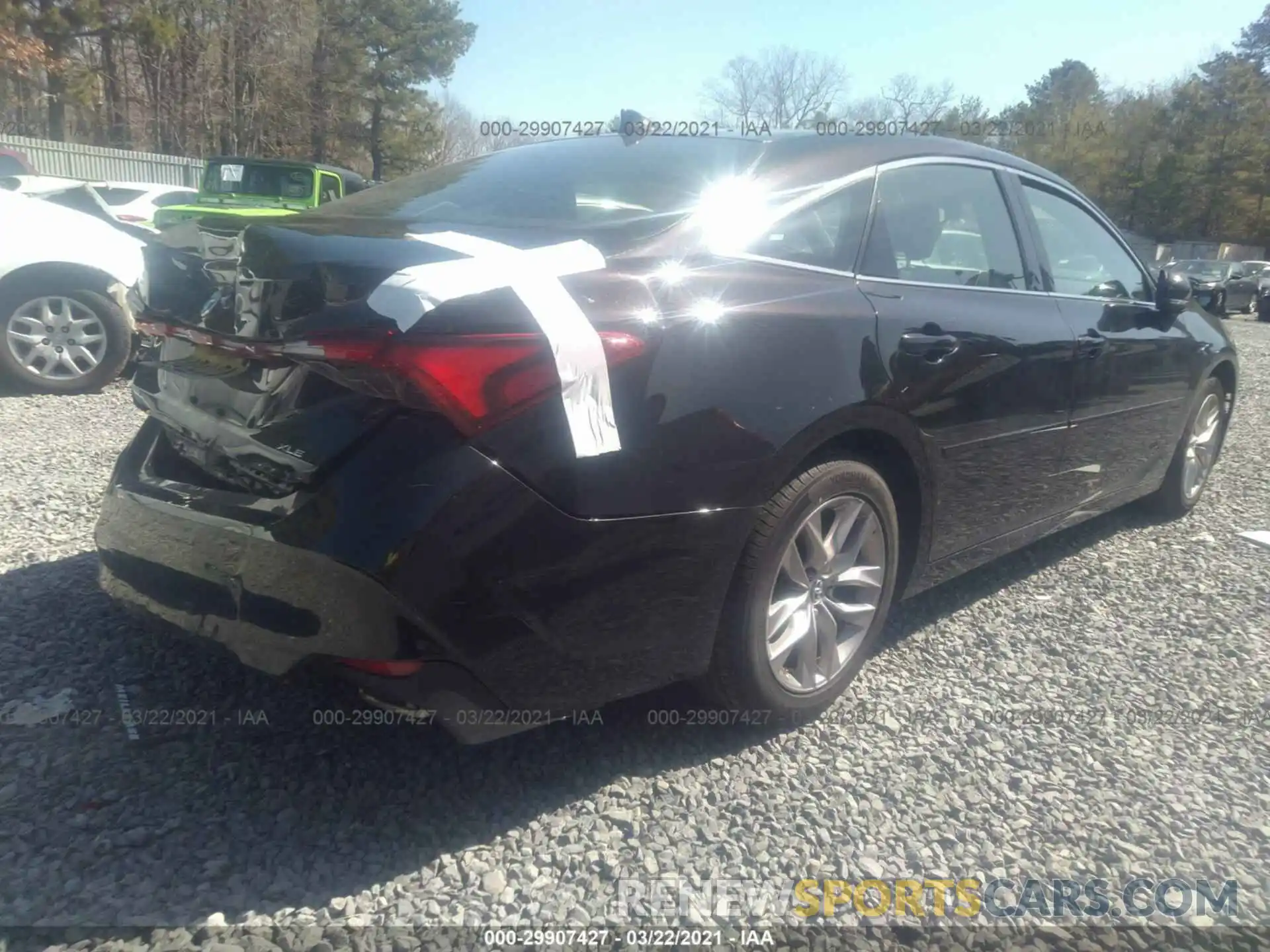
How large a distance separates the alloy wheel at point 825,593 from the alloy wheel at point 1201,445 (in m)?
2.81

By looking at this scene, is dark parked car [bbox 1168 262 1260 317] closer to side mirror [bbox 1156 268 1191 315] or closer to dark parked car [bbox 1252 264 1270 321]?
dark parked car [bbox 1252 264 1270 321]

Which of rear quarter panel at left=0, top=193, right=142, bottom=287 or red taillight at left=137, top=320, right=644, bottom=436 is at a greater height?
red taillight at left=137, top=320, right=644, bottom=436

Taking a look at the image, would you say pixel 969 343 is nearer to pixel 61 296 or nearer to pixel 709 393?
pixel 709 393

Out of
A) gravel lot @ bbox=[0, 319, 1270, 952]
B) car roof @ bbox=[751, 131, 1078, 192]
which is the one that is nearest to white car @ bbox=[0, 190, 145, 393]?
gravel lot @ bbox=[0, 319, 1270, 952]

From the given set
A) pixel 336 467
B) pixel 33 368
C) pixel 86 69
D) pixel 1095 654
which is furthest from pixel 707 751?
pixel 86 69

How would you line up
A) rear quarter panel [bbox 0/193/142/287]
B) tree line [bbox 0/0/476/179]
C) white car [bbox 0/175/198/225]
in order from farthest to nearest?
tree line [bbox 0/0/476/179]
white car [bbox 0/175/198/225]
rear quarter panel [bbox 0/193/142/287]

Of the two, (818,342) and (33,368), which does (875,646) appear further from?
(33,368)

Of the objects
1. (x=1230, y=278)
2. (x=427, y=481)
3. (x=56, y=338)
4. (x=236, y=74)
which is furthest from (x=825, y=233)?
(x=236, y=74)

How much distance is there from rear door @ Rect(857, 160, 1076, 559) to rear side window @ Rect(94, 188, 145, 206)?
15.5 meters

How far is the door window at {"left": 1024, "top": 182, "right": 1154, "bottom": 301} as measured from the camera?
149 inches

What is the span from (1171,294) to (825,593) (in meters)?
2.56

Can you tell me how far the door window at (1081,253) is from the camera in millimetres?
3775

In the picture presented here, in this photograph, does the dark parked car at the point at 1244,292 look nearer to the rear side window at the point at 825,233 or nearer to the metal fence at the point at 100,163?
the rear side window at the point at 825,233

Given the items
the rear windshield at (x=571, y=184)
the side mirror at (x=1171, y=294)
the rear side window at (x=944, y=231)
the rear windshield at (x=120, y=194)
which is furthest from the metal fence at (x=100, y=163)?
the rear side window at (x=944, y=231)
